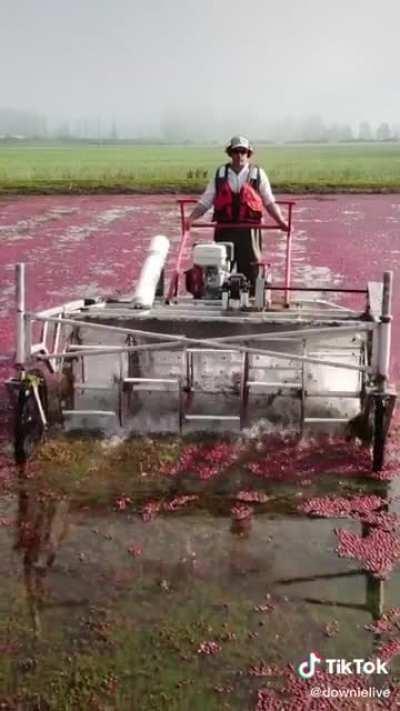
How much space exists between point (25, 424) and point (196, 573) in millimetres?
1918

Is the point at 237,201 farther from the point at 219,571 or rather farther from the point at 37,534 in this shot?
the point at 219,571

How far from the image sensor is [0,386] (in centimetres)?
764

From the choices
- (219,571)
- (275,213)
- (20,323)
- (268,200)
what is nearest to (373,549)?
(219,571)

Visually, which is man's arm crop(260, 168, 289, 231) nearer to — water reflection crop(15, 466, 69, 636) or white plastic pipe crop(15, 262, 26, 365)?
white plastic pipe crop(15, 262, 26, 365)

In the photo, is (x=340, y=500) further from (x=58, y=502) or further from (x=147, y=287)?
(x=147, y=287)

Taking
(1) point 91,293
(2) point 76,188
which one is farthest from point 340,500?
(2) point 76,188

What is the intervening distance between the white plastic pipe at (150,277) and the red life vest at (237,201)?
722mm

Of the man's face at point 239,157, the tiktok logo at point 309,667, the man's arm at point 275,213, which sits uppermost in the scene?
the man's face at point 239,157

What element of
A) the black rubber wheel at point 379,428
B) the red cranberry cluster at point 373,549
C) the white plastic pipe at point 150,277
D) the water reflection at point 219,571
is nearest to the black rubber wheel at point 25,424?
the water reflection at point 219,571

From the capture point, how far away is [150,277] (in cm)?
741

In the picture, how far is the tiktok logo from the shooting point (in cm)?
365

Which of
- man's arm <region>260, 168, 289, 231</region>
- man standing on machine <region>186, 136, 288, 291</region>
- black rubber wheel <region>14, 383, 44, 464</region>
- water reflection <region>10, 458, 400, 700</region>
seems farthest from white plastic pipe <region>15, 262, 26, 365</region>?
man's arm <region>260, 168, 289, 231</region>

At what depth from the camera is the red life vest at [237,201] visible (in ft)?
24.6

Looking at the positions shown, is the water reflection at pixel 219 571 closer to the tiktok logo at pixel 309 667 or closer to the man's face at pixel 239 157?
the tiktok logo at pixel 309 667
